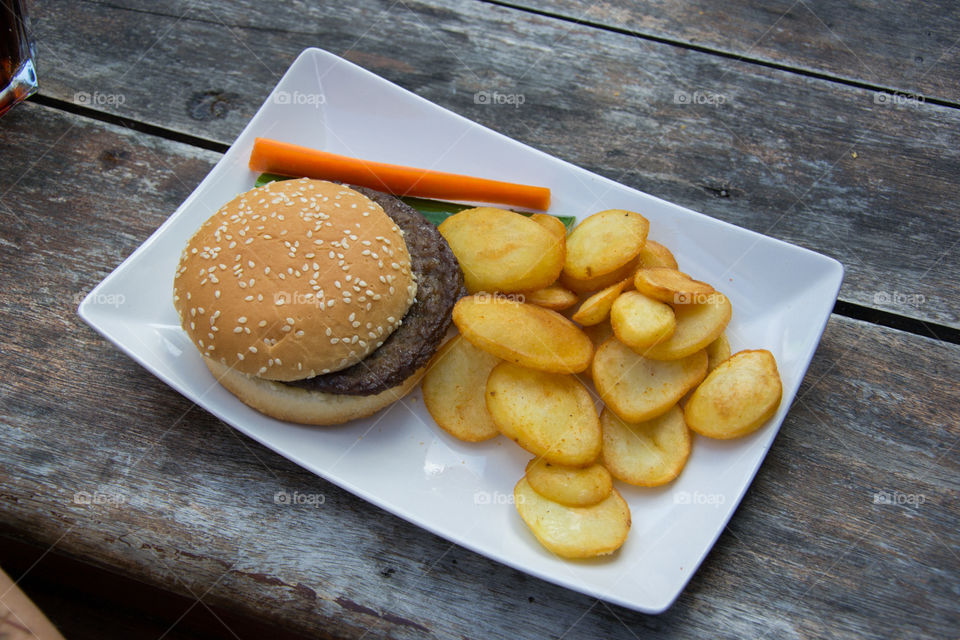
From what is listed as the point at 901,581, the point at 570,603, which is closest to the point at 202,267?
the point at 570,603

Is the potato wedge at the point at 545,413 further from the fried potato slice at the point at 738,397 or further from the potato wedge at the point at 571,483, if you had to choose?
the fried potato slice at the point at 738,397

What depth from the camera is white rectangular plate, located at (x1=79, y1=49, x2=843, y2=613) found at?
6.31ft

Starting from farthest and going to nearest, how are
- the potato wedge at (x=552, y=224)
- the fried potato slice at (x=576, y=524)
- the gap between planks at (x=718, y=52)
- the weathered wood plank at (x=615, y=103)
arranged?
1. the gap between planks at (x=718, y=52)
2. the weathered wood plank at (x=615, y=103)
3. the potato wedge at (x=552, y=224)
4. the fried potato slice at (x=576, y=524)

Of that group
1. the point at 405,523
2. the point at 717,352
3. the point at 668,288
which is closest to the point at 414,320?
the point at 405,523

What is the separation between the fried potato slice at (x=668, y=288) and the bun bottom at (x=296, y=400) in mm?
693

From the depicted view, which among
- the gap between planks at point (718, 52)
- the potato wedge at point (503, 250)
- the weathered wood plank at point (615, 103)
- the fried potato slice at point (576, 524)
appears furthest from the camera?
the gap between planks at point (718, 52)

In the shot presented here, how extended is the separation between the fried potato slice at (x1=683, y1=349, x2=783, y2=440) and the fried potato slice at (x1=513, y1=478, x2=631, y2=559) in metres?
0.33

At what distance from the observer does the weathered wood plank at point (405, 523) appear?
2.01 metres

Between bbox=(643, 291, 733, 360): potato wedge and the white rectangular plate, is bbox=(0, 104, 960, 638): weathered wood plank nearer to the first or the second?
the white rectangular plate

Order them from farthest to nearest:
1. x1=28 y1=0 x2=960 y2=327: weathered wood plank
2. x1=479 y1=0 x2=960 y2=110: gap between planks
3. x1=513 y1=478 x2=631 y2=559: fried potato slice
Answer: x1=479 y1=0 x2=960 y2=110: gap between planks → x1=28 y1=0 x2=960 y2=327: weathered wood plank → x1=513 y1=478 x2=631 y2=559: fried potato slice

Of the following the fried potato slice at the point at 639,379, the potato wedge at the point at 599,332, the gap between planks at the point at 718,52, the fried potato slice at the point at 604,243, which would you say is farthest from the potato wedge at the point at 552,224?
the gap between planks at the point at 718,52

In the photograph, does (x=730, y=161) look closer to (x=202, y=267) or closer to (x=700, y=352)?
(x=700, y=352)

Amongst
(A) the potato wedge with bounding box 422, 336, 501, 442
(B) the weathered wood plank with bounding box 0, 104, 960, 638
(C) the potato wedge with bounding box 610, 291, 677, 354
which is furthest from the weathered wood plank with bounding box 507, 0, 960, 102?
(A) the potato wedge with bounding box 422, 336, 501, 442

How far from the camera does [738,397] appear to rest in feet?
6.26
